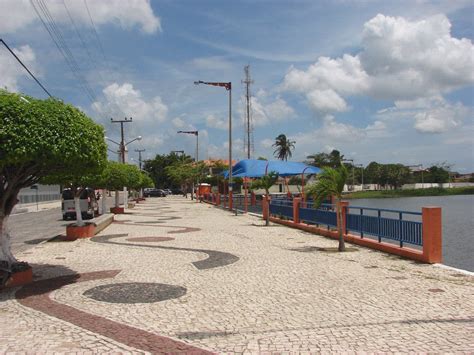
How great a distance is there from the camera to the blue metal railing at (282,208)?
74.4ft

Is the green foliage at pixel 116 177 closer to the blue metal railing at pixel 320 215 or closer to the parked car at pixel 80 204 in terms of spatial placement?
the parked car at pixel 80 204

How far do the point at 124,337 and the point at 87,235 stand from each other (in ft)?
39.6

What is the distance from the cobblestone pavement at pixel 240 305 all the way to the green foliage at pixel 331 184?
1803 millimetres

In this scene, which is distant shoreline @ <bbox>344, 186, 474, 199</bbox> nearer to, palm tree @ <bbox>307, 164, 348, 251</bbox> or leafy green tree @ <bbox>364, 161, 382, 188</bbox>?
leafy green tree @ <bbox>364, 161, 382, 188</bbox>

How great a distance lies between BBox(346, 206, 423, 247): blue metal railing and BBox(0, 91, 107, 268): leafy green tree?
7.32 metres

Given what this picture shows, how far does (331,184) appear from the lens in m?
14.1

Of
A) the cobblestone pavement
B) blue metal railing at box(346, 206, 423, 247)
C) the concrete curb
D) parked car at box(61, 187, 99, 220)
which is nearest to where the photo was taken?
the cobblestone pavement

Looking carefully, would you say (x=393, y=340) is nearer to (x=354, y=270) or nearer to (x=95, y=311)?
(x=95, y=311)

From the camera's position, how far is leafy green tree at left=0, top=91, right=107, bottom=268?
786 centimetres

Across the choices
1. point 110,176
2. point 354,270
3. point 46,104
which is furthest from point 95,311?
point 110,176

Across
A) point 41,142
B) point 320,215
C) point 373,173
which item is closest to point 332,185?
point 320,215

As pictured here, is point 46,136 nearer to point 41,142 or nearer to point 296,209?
point 41,142

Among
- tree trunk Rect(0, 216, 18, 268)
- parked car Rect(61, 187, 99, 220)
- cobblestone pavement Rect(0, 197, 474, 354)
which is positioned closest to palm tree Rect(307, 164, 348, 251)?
cobblestone pavement Rect(0, 197, 474, 354)

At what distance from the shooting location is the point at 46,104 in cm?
868
